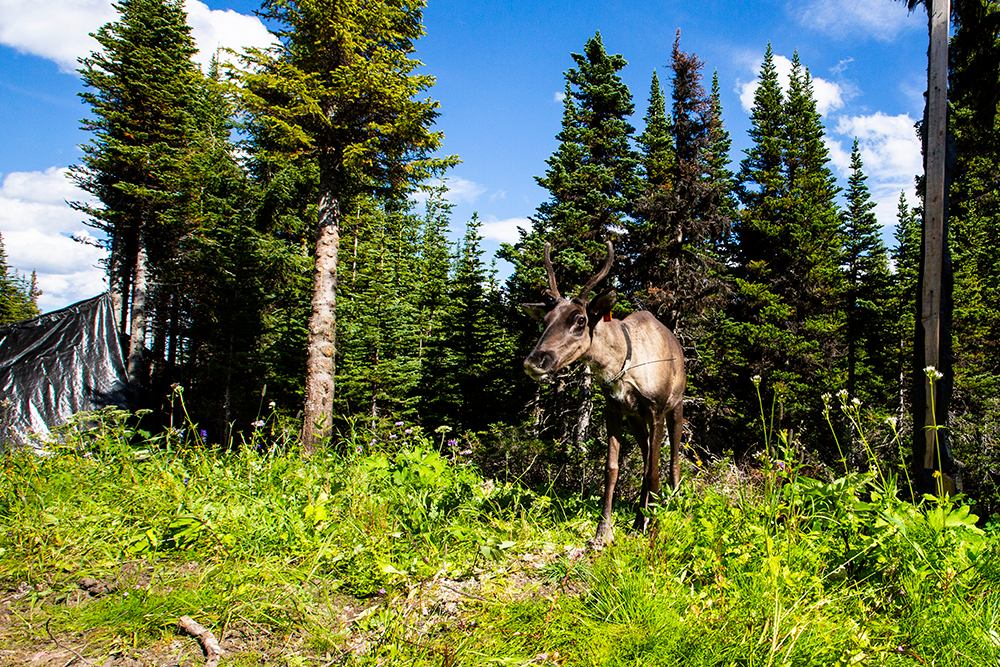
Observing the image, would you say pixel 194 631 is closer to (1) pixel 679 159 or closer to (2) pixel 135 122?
(1) pixel 679 159

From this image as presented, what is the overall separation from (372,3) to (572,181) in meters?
7.94

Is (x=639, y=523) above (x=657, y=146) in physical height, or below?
below

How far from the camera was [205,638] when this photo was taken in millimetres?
2551

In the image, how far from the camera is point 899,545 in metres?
2.89

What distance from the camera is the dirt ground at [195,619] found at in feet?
8.07

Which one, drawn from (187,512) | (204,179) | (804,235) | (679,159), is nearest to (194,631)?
(187,512)

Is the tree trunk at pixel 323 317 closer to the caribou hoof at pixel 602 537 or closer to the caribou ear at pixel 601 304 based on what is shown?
the caribou hoof at pixel 602 537

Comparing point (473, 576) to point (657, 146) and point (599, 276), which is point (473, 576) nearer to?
point (599, 276)

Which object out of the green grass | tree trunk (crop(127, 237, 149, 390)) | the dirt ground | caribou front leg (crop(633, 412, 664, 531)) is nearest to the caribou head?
caribou front leg (crop(633, 412, 664, 531))

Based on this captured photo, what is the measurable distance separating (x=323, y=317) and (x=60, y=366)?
6169mm

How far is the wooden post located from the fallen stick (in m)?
8.19

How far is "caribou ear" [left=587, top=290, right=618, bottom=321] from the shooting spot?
13.4 ft

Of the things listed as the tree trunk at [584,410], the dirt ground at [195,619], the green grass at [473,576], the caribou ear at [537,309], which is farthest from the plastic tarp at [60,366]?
the tree trunk at [584,410]

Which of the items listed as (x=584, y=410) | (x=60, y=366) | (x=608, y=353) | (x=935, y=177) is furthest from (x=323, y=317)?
(x=935, y=177)
